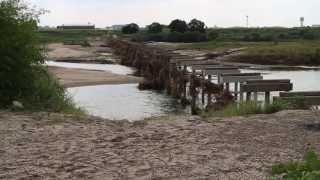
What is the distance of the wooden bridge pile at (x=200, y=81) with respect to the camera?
1725 cm

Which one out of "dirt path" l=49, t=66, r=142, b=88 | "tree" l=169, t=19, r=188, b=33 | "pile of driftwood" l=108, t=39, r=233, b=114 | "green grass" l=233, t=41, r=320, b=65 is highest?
"tree" l=169, t=19, r=188, b=33

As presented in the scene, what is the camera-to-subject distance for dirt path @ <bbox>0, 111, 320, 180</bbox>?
883 centimetres

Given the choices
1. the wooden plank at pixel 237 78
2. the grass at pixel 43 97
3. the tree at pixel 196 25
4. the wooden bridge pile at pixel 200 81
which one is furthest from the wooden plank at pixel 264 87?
the tree at pixel 196 25

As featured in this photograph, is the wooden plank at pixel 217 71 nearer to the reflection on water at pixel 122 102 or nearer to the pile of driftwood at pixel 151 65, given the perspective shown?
the reflection on water at pixel 122 102

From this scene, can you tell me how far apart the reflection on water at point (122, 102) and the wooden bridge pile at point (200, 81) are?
101 centimetres

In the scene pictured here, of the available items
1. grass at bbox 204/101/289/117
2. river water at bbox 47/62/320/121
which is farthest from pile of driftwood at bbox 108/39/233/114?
grass at bbox 204/101/289/117

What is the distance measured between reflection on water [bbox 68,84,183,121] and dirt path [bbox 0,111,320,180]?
34.4 ft

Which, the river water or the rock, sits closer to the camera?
the rock

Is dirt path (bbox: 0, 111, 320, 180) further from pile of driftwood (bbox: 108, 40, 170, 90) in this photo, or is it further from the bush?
pile of driftwood (bbox: 108, 40, 170, 90)

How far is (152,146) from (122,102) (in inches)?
788

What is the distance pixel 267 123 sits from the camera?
12391mm

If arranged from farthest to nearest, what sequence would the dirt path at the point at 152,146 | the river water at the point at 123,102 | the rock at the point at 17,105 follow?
the river water at the point at 123,102
the rock at the point at 17,105
the dirt path at the point at 152,146

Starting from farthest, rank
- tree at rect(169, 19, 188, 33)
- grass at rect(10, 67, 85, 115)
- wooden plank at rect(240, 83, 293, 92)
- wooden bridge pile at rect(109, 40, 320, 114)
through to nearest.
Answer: tree at rect(169, 19, 188, 33) < wooden bridge pile at rect(109, 40, 320, 114) < wooden plank at rect(240, 83, 293, 92) < grass at rect(10, 67, 85, 115)

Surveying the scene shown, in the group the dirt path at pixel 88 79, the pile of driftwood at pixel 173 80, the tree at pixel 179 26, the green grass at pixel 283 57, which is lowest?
the green grass at pixel 283 57
